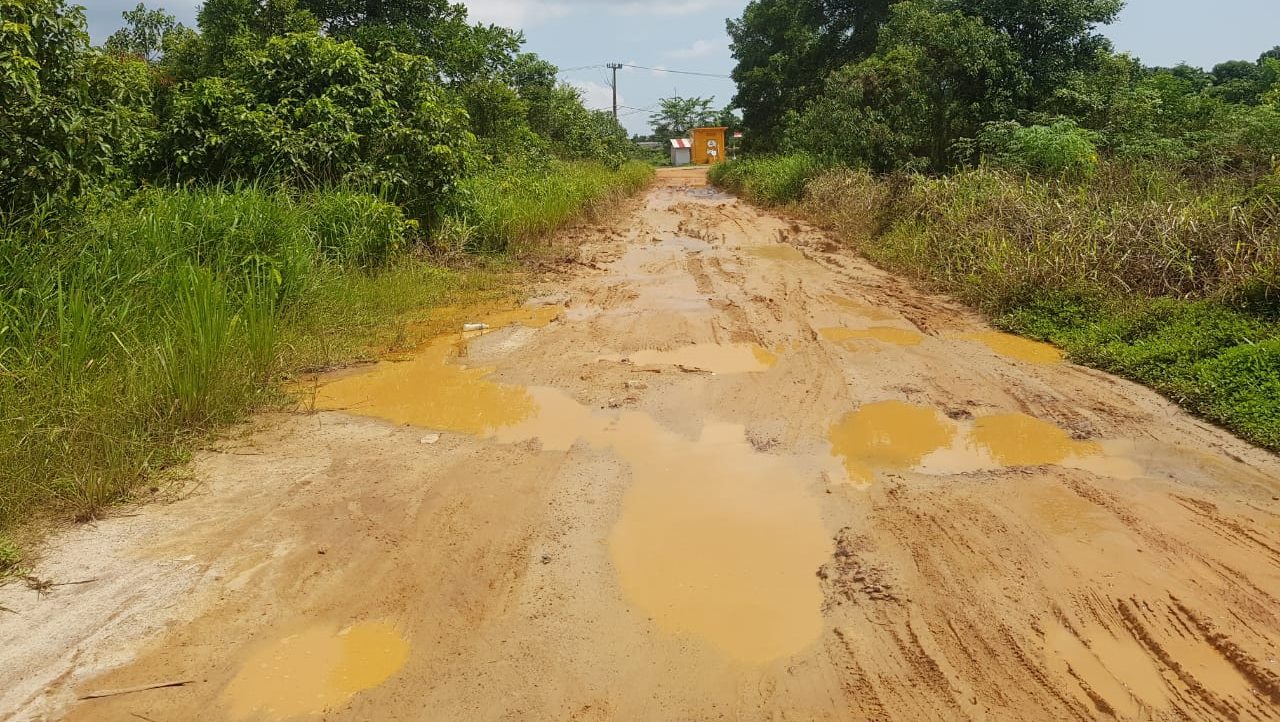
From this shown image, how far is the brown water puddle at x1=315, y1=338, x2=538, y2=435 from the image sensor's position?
15.7 feet

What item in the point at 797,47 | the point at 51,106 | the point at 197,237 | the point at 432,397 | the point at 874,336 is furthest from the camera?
the point at 797,47

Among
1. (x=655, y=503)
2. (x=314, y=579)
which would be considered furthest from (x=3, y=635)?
(x=655, y=503)

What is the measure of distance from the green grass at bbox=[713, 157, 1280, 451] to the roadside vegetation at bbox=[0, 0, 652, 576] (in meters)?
5.01

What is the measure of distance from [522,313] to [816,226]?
23.8ft

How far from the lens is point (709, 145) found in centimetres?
4744

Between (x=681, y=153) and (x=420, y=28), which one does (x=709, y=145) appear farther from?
(x=420, y=28)

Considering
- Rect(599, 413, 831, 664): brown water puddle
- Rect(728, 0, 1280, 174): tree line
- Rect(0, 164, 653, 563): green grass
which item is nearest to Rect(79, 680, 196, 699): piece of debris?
Rect(0, 164, 653, 563): green grass

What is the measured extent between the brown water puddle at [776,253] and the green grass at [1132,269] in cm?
101

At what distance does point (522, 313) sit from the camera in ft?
24.9

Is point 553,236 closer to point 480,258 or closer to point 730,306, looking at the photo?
point 480,258

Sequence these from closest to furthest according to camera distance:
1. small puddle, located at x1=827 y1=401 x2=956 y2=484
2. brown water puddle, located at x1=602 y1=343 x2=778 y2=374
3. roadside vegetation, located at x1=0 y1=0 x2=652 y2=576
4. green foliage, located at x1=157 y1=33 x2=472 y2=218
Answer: roadside vegetation, located at x1=0 y1=0 x2=652 y2=576 < small puddle, located at x1=827 y1=401 x2=956 y2=484 < brown water puddle, located at x1=602 y1=343 x2=778 y2=374 < green foliage, located at x1=157 y1=33 x2=472 y2=218

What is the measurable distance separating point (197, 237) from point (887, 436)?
17.0ft

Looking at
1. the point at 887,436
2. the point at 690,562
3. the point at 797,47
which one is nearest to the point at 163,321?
the point at 690,562

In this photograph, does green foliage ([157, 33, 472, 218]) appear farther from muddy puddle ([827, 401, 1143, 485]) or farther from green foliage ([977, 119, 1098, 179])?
green foliage ([977, 119, 1098, 179])
